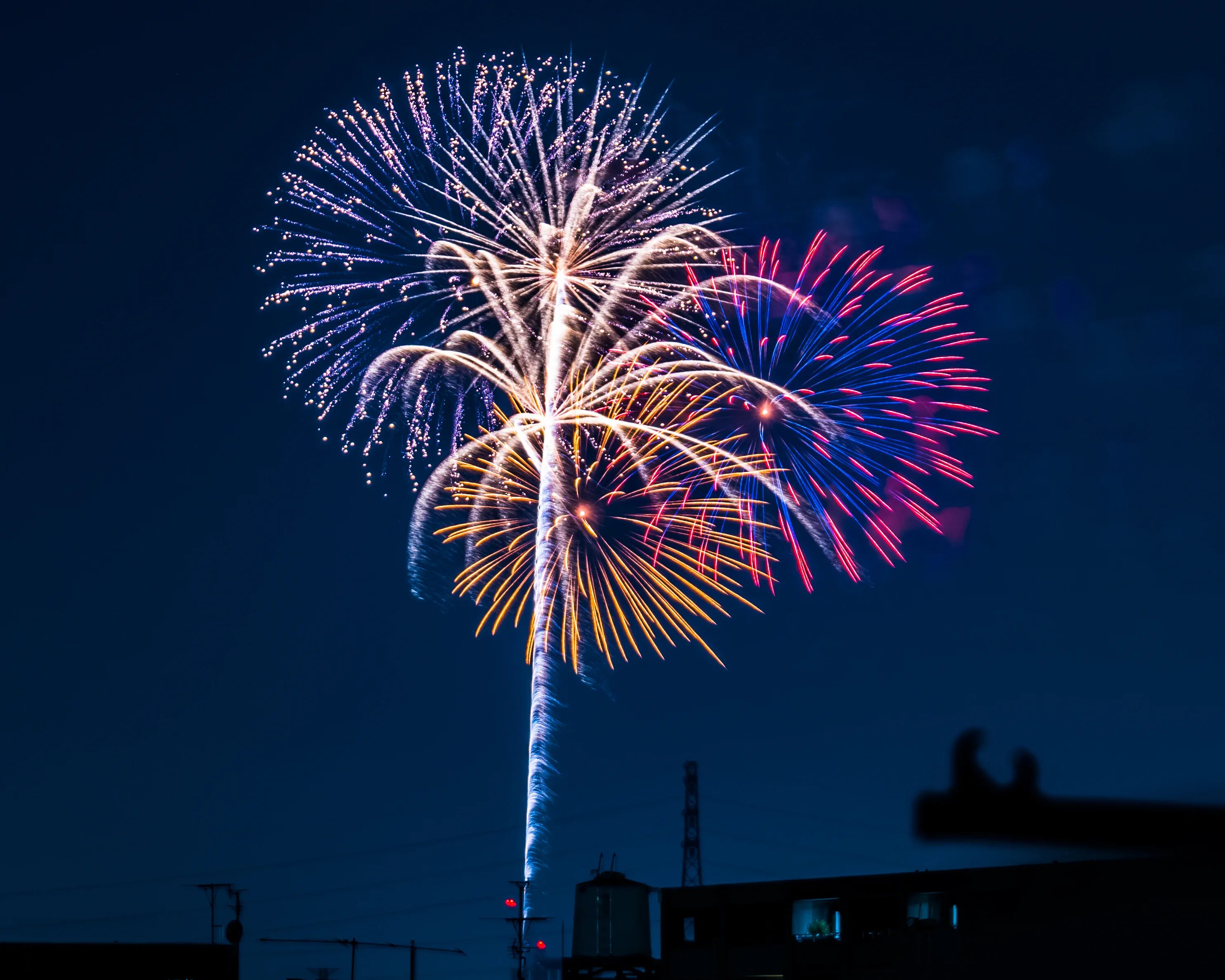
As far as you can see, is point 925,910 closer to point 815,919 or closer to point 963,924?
point 963,924

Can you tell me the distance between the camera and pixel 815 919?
45.3 m

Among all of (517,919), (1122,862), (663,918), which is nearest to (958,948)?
(1122,862)

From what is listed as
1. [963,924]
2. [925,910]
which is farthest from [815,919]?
[963,924]

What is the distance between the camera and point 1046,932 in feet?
108

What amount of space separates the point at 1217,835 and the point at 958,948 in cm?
819

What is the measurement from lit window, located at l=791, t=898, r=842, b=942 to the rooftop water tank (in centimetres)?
556

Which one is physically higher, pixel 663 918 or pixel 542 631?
pixel 542 631

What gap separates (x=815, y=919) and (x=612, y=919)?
755 cm

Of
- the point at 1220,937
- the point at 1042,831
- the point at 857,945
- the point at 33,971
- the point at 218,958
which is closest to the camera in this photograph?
the point at 1220,937

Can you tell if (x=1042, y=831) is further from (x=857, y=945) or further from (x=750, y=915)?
(x=750, y=915)

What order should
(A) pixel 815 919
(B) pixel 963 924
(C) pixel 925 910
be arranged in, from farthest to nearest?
(A) pixel 815 919
(C) pixel 925 910
(B) pixel 963 924

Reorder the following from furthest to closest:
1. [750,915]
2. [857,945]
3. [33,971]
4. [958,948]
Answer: [33,971], [750,915], [857,945], [958,948]

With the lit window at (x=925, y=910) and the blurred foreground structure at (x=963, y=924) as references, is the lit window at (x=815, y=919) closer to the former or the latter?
the blurred foreground structure at (x=963, y=924)

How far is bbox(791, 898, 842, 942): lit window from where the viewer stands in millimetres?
44938
